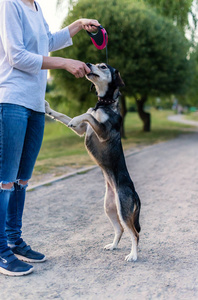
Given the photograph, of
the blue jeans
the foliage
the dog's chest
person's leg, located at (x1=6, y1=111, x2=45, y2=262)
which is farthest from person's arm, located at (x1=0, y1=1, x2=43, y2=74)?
the foliage

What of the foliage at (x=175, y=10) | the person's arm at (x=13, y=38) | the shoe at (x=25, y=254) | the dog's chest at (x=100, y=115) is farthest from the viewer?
the foliage at (x=175, y=10)

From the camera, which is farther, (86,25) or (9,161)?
(86,25)

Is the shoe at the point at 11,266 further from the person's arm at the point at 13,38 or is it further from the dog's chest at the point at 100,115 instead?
the person's arm at the point at 13,38

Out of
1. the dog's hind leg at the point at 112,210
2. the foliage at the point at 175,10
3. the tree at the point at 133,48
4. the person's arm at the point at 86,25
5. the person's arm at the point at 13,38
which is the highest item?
the foliage at the point at 175,10

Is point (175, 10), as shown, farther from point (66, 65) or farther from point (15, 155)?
point (15, 155)

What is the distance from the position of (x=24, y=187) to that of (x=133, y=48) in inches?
464

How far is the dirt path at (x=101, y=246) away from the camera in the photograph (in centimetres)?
297

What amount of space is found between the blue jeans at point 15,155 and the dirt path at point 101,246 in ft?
1.68

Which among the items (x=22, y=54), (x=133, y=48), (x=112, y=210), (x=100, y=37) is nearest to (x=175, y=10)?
(x=133, y=48)

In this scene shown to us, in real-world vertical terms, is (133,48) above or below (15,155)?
above

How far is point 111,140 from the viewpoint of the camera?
138 inches

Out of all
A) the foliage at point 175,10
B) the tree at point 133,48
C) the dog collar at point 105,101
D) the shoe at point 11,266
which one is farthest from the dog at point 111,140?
the foliage at point 175,10

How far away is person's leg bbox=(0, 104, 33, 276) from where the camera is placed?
3074mm

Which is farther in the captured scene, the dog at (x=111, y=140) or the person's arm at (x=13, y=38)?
the dog at (x=111, y=140)
